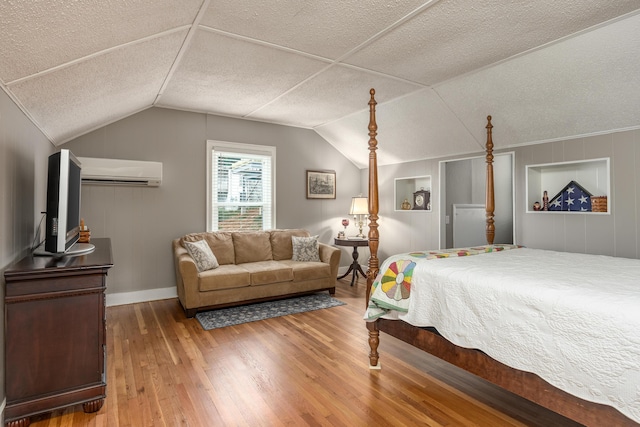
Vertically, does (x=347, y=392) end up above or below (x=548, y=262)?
below

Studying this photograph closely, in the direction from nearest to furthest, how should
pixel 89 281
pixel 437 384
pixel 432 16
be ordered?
pixel 89 281 < pixel 432 16 < pixel 437 384

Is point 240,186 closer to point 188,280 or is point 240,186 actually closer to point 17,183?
point 188,280

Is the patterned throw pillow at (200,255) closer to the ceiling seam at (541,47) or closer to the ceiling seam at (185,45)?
the ceiling seam at (185,45)

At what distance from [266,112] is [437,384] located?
3.71 metres

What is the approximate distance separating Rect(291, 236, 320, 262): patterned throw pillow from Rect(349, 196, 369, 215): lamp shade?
3.19 feet

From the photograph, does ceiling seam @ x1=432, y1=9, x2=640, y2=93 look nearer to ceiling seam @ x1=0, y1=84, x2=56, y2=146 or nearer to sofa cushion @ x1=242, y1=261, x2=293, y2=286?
sofa cushion @ x1=242, y1=261, x2=293, y2=286

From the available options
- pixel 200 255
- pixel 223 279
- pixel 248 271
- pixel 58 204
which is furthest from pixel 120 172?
pixel 58 204

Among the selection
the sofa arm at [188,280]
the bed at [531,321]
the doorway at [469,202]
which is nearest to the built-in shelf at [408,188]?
the doorway at [469,202]

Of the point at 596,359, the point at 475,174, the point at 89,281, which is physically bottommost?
the point at 596,359

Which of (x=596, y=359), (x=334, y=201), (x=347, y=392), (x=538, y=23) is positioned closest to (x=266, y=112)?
(x=334, y=201)

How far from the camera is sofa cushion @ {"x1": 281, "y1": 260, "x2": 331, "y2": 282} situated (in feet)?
14.6

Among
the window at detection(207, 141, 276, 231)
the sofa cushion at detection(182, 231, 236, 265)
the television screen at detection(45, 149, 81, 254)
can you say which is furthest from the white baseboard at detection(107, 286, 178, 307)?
the television screen at detection(45, 149, 81, 254)

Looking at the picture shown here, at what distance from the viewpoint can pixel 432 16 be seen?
225 centimetres

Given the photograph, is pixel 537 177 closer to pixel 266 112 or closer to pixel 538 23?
pixel 538 23
